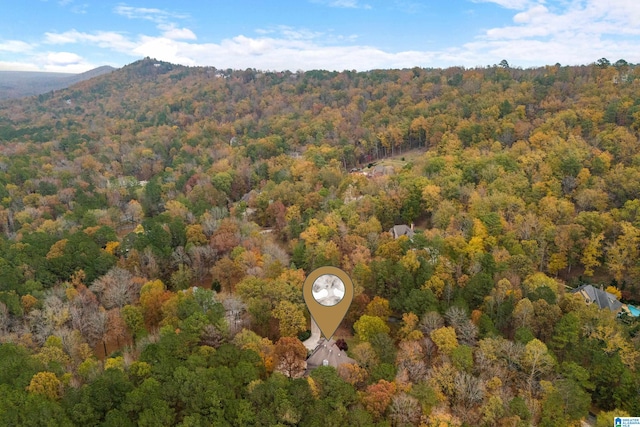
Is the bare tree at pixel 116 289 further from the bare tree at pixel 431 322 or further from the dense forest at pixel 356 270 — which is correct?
the bare tree at pixel 431 322

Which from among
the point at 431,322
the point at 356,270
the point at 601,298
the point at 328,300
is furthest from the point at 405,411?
the point at 601,298

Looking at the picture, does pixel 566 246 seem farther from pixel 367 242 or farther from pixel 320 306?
pixel 320 306

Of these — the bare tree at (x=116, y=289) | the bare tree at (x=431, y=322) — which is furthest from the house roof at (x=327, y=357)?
the bare tree at (x=116, y=289)

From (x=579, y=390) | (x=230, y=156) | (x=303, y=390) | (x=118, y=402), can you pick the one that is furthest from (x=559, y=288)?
(x=230, y=156)

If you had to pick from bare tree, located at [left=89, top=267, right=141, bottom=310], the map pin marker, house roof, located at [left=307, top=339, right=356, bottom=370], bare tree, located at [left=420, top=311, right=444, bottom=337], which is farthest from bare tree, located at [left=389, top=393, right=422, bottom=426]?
bare tree, located at [left=89, top=267, right=141, bottom=310]

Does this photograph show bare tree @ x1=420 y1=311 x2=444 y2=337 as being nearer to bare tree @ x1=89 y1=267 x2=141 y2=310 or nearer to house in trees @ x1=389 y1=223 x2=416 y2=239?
house in trees @ x1=389 y1=223 x2=416 y2=239

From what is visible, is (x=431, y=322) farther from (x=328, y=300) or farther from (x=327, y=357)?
(x=327, y=357)

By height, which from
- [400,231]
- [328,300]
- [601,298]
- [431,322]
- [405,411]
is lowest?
[601,298]
